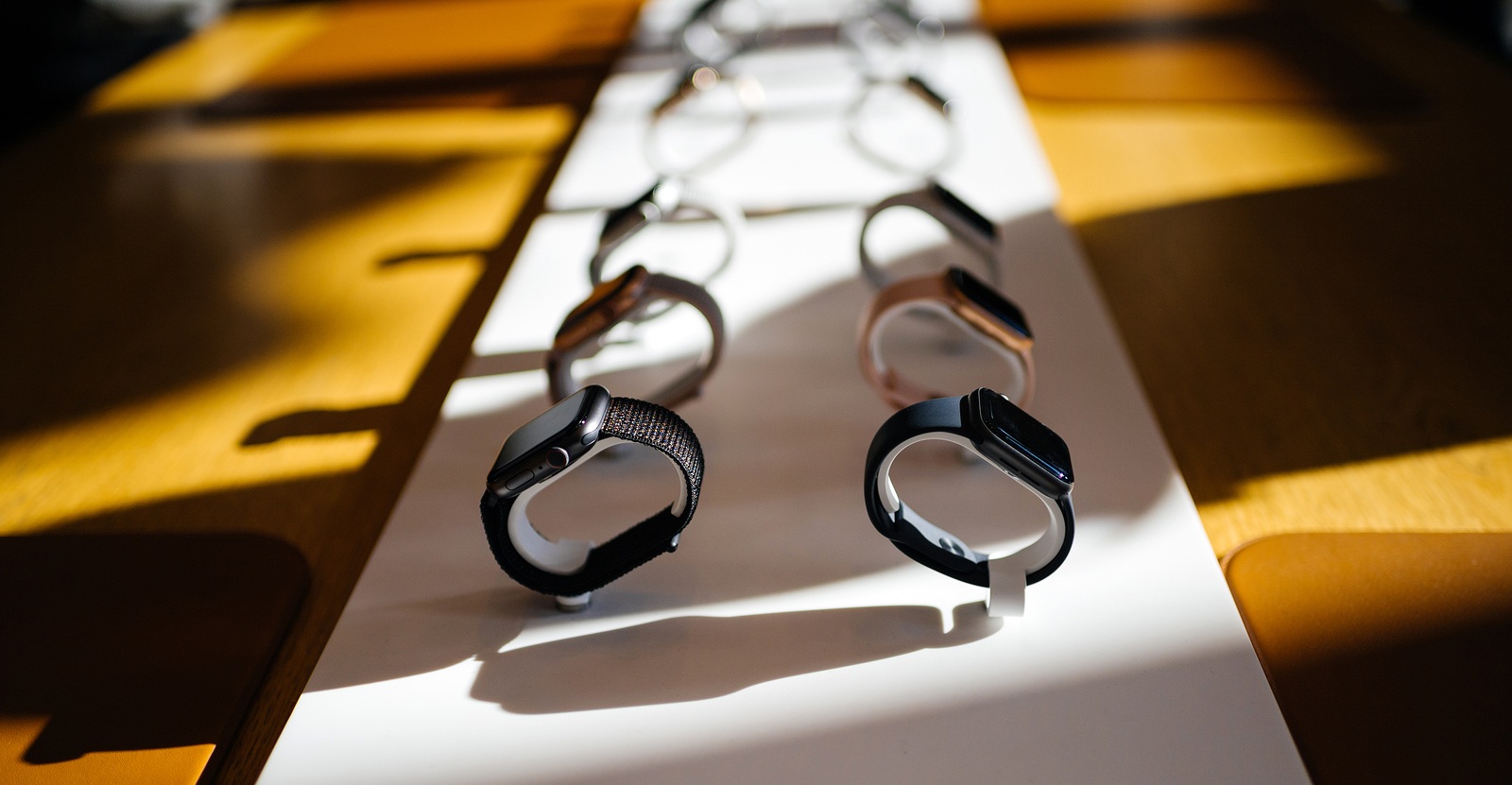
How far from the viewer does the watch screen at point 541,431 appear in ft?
3.29

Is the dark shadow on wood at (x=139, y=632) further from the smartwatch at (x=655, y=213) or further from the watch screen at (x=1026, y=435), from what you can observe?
the watch screen at (x=1026, y=435)

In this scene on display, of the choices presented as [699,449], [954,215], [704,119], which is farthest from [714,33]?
[699,449]

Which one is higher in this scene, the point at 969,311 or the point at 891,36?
the point at 969,311

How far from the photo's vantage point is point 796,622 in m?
1.14

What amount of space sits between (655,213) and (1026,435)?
73 centimetres

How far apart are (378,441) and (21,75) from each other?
2.79 metres

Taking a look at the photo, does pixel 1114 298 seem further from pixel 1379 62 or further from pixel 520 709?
pixel 1379 62

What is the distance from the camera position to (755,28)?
3.07 meters

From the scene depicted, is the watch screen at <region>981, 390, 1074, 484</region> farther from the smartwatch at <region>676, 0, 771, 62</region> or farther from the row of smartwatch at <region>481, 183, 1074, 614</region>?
the smartwatch at <region>676, 0, 771, 62</region>

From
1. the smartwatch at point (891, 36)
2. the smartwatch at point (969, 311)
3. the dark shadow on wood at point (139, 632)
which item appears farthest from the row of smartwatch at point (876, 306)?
the smartwatch at point (891, 36)

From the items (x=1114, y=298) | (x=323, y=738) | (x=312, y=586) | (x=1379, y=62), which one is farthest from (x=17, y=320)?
(x=1379, y=62)

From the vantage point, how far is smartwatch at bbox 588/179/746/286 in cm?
153

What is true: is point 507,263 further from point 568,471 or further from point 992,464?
point 992,464

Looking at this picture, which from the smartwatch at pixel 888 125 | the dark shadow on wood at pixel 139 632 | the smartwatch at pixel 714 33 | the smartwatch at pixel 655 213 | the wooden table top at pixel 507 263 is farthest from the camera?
the smartwatch at pixel 714 33
